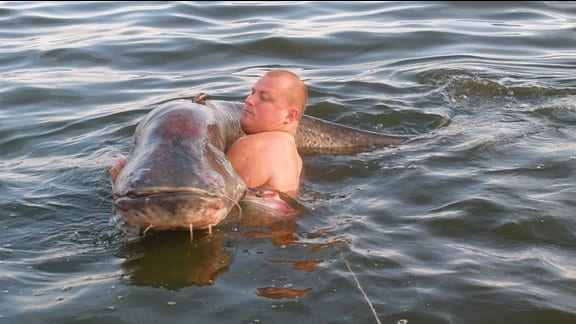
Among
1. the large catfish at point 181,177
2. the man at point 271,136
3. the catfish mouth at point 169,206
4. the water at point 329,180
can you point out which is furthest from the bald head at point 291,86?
the catfish mouth at point 169,206

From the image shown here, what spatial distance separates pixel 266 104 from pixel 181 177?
1.45 metres

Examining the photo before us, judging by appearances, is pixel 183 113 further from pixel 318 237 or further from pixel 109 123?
pixel 109 123

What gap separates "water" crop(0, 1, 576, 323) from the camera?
3873 millimetres

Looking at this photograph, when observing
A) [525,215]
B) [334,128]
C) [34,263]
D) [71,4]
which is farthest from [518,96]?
[71,4]

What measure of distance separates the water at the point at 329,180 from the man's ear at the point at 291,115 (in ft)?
1.48

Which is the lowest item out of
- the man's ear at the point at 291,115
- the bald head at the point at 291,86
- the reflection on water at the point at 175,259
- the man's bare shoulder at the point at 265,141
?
the reflection on water at the point at 175,259

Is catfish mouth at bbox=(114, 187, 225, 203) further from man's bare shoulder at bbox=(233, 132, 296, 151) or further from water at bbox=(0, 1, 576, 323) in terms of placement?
man's bare shoulder at bbox=(233, 132, 296, 151)

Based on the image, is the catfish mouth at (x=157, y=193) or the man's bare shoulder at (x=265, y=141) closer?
the catfish mouth at (x=157, y=193)

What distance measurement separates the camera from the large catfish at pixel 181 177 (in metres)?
3.88

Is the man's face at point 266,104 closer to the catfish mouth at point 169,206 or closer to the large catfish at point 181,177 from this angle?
the large catfish at point 181,177

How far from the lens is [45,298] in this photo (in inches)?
154

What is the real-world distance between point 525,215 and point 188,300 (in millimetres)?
2001

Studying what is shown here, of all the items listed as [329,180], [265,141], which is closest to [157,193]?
[265,141]

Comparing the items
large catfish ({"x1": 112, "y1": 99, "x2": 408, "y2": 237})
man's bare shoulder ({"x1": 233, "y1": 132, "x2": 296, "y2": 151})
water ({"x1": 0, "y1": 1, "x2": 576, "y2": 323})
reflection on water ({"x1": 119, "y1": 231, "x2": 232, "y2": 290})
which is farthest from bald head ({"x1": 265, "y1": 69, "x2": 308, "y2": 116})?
reflection on water ({"x1": 119, "y1": 231, "x2": 232, "y2": 290})
